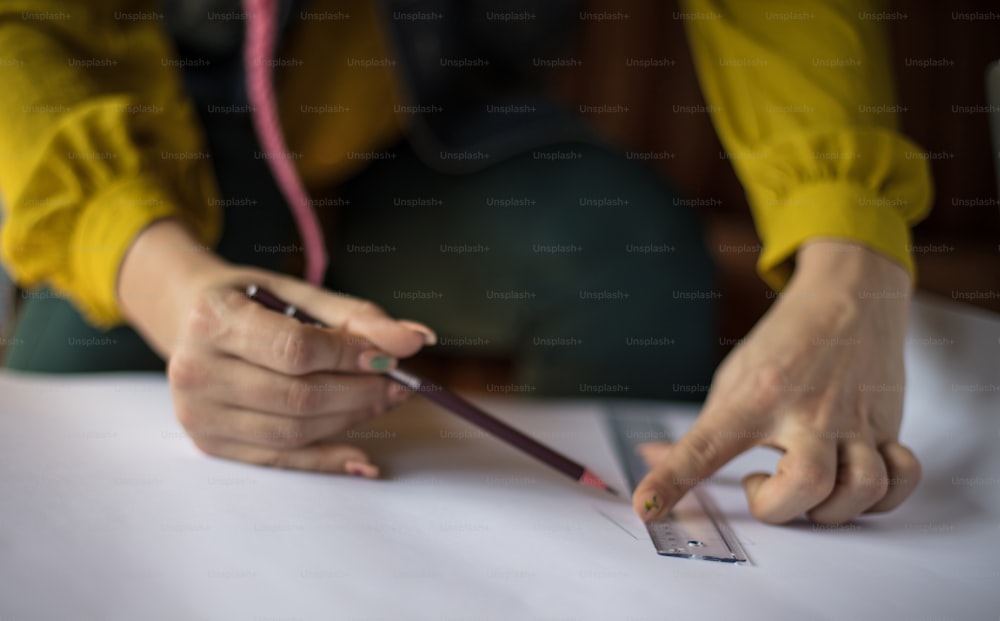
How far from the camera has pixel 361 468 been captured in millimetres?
526

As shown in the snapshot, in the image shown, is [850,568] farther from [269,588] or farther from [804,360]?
[269,588]

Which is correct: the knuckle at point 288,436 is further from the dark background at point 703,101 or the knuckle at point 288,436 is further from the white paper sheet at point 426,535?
the dark background at point 703,101

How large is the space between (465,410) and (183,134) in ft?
1.29

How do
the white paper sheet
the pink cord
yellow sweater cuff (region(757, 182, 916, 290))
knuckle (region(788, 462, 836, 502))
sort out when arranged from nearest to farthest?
1. the white paper sheet
2. knuckle (region(788, 462, 836, 502))
3. yellow sweater cuff (region(757, 182, 916, 290))
4. the pink cord

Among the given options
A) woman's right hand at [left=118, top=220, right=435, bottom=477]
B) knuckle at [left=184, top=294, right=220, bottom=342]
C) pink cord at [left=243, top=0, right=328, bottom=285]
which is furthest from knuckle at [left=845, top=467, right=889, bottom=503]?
pink cord at [left=243, top=0, right=328, bottom=285]

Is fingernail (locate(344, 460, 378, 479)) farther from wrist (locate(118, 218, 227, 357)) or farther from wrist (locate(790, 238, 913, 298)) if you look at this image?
wrist (locate(790, 238, 913, 298))

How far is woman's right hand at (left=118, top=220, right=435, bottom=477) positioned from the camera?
1.64 feet

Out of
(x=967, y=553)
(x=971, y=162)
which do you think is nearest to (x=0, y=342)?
(x=967, y=553)

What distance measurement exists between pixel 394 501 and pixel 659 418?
1.03 feet

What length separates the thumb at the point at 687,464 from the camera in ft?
1.61

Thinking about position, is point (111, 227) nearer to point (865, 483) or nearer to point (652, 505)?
point (652, 505)

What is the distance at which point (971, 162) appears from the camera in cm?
219

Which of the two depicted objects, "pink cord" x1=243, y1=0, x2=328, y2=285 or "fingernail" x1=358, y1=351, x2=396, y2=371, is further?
"pink cord" x1=243, y1=0, x2=328, y2=285

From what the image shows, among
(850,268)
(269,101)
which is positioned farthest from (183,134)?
(850,268)
